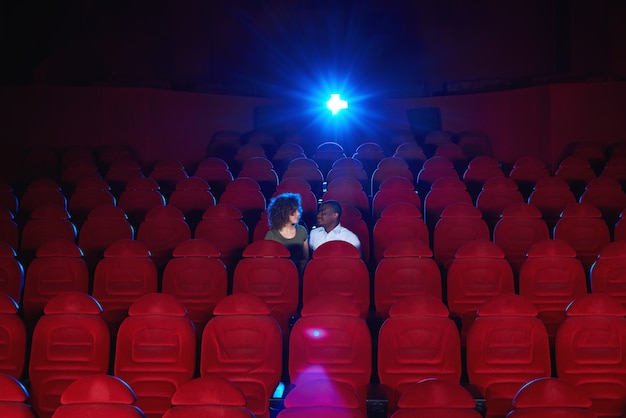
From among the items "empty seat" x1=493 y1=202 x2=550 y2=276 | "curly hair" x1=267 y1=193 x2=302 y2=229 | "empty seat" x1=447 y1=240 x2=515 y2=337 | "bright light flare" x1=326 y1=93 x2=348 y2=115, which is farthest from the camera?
"bright light flare" x1=326 y1=93 x2=348 y2=115

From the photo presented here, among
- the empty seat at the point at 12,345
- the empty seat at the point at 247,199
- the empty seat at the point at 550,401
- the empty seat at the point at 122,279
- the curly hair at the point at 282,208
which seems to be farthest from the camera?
the empty seat at the point at 247,199

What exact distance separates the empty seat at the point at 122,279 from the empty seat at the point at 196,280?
10cm

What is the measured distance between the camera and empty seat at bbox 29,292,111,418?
2830mm

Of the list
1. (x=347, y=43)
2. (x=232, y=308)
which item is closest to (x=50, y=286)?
(x=232, y=308)

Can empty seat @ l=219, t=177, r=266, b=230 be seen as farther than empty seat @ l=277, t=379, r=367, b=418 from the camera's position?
Yes

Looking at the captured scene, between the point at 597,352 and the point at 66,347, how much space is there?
2153 millimetres

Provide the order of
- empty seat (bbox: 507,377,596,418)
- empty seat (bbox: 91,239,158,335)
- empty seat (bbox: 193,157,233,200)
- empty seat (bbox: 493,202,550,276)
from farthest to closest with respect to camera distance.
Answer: empty seat (bbox: 193,157,233,200) < empty seat (bbox: 493,202,550,276) < empty seat (bbox: 91,239,158,335) < empty seat (bbox: 507,377,596,418)

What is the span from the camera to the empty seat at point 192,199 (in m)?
4.64

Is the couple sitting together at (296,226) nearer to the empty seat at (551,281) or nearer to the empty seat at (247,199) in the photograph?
the empty seat at (247,199)

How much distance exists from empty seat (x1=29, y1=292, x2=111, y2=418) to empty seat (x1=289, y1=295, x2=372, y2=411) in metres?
0.80

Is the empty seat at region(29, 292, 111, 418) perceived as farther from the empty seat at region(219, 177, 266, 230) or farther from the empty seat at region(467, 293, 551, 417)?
the empty seat at region(219, 177, 266, 230)

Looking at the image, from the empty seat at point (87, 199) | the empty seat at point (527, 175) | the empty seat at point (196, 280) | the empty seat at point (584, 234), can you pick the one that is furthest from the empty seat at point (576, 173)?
the empty seat at point (87, 199)

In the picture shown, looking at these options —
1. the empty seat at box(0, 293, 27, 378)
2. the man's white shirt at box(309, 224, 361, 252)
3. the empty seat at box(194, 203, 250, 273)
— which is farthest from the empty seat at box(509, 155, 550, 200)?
the empty seat at box(0, 293, 27, 378)

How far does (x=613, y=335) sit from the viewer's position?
274 cm
